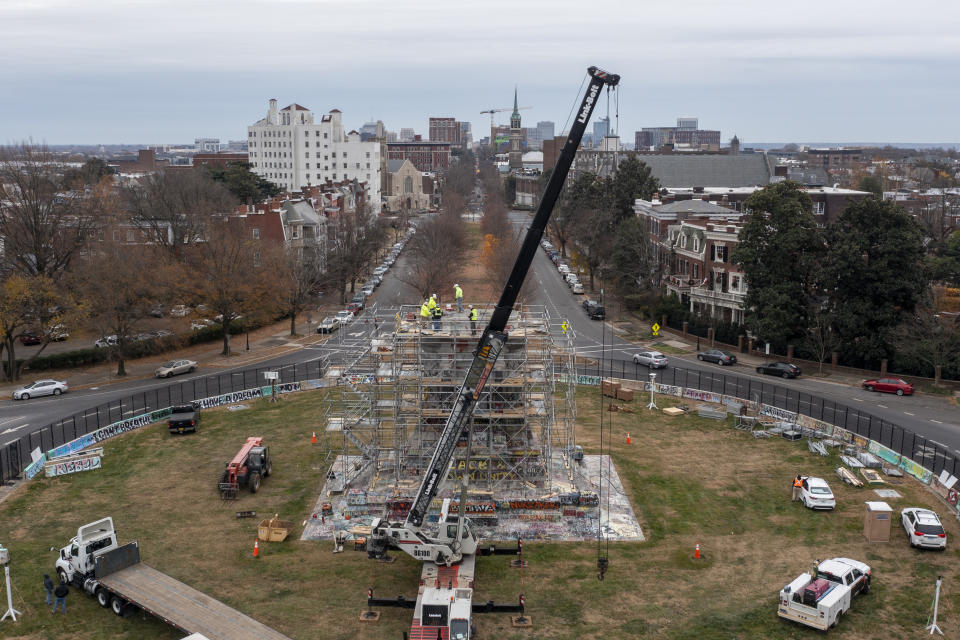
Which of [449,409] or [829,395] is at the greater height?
[449,409]

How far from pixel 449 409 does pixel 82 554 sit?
54.4ft

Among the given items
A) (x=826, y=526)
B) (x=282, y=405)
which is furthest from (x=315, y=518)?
(x=826, y=526)

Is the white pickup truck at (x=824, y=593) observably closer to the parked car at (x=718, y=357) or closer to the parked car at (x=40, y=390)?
the parked car at (x=718, y=357)

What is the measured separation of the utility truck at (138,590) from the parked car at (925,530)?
2460cm

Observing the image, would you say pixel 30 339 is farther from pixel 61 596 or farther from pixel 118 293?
pixel 61 596

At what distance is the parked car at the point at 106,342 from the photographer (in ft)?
202

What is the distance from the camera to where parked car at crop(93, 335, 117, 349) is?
202ft

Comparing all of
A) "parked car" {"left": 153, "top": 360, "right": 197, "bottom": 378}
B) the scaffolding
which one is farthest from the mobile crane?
"parked car" {"left": 153, "top": 360, "right": 197, "bottom": 378}

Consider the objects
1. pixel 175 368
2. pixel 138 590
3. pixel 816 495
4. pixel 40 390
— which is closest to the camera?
pixel 138 590

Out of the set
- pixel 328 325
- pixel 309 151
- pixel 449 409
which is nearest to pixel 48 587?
pixel 449 409

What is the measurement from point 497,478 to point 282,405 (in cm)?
2005

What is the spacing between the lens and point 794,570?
31.6 m

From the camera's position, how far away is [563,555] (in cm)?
3316

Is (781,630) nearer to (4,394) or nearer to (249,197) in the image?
(4,394)
